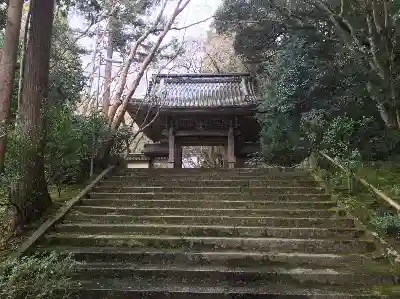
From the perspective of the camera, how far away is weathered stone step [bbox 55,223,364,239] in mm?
5566

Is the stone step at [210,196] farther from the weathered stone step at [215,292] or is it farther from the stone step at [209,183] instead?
the weathered stone step at [215,292]

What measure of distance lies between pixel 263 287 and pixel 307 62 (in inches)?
293

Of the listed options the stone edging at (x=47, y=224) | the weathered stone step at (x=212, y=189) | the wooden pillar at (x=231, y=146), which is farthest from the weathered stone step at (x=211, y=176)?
the wooden pillar at (x=231, y=146)

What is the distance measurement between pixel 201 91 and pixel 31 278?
1350 centimetres

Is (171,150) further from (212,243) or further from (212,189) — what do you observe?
(212,243)

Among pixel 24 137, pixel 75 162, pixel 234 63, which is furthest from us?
pixel 234 63

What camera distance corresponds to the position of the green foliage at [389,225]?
505 centimetres

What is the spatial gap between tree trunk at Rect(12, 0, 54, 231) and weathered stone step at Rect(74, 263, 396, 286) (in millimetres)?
1785

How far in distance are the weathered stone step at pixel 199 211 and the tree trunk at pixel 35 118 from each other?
3.02ft

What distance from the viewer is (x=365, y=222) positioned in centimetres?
568

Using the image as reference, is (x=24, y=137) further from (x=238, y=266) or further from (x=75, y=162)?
(x=238, y=266)

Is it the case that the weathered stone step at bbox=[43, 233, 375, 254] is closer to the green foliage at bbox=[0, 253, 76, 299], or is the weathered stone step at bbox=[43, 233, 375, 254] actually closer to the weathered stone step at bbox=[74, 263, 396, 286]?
the weathered stone step at bbox=[74, 263, 396, 286]

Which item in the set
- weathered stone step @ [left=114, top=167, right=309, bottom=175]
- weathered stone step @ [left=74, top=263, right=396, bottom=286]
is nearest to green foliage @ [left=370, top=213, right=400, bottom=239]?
weathered stone step @ [left=74, top=263, right=396, bottom=286]

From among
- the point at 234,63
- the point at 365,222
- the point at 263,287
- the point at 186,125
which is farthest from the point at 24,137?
the point at 234,63
